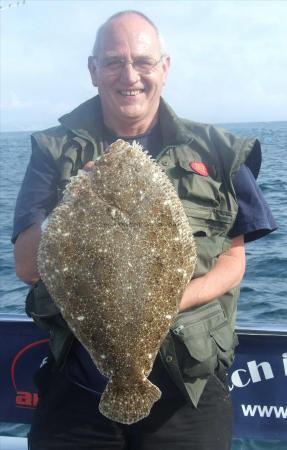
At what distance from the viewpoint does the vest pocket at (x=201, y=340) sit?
10.2 feet

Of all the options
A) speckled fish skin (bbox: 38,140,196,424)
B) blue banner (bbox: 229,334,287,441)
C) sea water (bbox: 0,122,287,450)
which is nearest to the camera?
speckled fish skin (bbox: 38,140,196,424)

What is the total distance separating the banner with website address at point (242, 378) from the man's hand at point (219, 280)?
90 cm

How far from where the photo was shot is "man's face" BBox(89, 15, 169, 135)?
3141mm

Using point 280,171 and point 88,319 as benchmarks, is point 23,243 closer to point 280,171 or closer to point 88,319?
point 88,319

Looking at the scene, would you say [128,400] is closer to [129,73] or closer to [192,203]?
[192,203]

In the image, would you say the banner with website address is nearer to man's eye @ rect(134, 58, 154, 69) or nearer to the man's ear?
the man's ear

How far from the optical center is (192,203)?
3289 mm

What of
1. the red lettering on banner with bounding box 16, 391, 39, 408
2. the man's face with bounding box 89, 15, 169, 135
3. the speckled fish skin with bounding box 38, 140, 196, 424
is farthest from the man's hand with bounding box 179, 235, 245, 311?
the red lettering on banner with bounding box 16, 391, 39, 408

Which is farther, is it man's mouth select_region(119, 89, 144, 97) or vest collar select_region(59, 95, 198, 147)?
vest collar select_region(59, 95, 198, 147)

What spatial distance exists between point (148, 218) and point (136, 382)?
2.68ft

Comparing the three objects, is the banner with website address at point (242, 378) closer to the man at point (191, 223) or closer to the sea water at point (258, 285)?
the sea water at point (258, 285)

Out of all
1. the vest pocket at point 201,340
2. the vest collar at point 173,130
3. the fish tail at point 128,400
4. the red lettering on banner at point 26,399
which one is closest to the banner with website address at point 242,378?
the red lettering on banner at point 26,399

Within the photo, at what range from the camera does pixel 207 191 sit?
3309 mm

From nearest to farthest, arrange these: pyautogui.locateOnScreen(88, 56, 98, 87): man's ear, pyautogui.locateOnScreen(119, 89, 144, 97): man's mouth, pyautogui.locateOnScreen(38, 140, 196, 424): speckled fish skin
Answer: pyautogui.locateOnScreen(38, 140, 196, 424): speckled fish skin
pyautogui.locateOnScreen(119, 89, 144, 97): man's mouth
pyautogui.locateOnScreen(88, 56, 98, 87): man's ear
